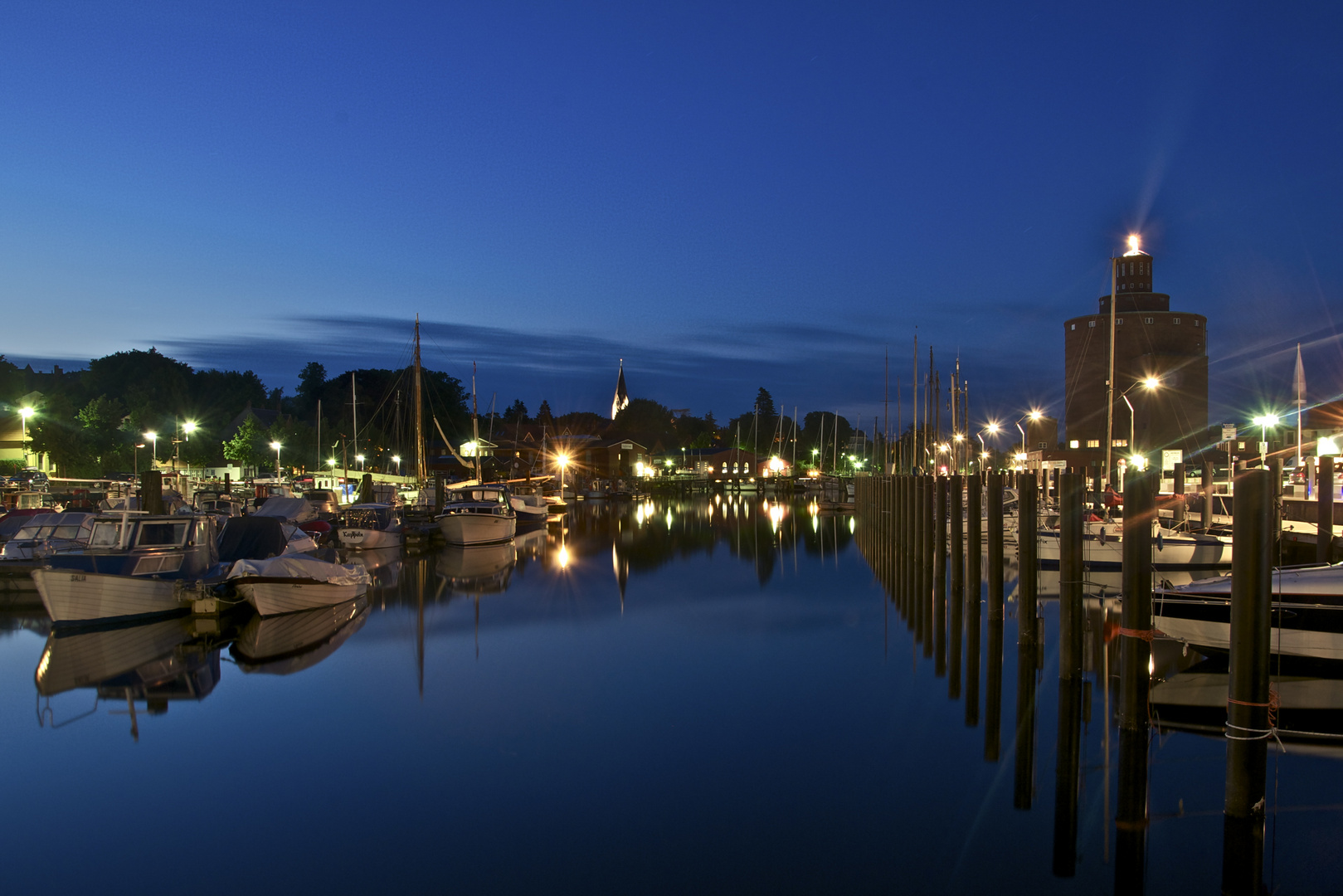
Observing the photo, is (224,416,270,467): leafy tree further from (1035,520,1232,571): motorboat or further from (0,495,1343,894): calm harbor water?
(1035,520,1232,571): motorboat

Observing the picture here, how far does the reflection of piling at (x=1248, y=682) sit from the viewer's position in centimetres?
834

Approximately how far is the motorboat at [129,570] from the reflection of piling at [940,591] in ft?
54.4

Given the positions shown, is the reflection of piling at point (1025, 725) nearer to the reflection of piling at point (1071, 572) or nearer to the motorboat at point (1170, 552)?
the reflection of piling at point (1071, 572)

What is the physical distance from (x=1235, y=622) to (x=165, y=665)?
17489 millimetres

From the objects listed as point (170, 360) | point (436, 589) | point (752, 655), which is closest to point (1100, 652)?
point (752, 655)

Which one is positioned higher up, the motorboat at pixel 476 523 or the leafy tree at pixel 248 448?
the leafy tree at pixel 248 448

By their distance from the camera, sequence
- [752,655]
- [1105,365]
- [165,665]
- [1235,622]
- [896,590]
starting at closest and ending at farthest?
[1235,622] → [165,665] → [752,655] → [896,590] → [1105,365]

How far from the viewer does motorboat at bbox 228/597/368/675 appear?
18.5 meters

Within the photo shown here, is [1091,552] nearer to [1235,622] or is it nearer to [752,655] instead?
[752,655]

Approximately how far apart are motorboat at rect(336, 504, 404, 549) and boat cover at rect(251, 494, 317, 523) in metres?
1.59

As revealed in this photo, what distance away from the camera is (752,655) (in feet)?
66.1

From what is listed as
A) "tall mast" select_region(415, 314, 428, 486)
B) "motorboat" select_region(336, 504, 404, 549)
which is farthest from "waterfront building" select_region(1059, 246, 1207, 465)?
"motorboat" select_region(336, 504, 404, 549)

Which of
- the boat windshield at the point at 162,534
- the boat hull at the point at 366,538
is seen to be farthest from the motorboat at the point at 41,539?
the boat hull at the point at 366,538

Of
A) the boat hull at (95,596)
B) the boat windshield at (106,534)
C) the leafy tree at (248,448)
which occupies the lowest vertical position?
the boat hull at (95,596)
